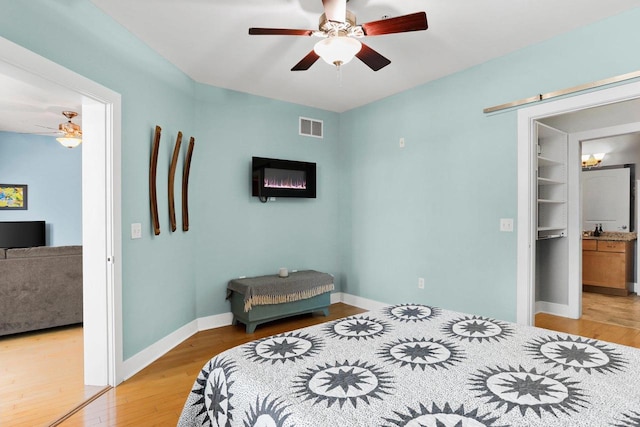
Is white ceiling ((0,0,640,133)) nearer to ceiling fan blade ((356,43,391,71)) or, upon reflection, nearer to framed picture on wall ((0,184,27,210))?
ceiling fan blade ((356,43,391,71))

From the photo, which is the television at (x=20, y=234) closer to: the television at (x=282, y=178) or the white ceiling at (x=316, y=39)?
the television at (x=282, y=178)

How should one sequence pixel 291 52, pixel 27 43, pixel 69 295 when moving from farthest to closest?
pixel 69 295, pixel 291 52, pixel 27 43

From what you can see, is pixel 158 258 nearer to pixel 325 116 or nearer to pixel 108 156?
pixel 108 156

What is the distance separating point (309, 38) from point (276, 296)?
2.39 meters

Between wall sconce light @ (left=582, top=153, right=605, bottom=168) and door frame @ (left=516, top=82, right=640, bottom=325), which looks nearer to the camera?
door frame @ (left=516, top=82, right=640, bottom=325)

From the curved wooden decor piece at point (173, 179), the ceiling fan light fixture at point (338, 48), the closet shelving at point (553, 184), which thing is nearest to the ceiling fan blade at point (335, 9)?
the ceiling fan light fixture at point (338, 48)

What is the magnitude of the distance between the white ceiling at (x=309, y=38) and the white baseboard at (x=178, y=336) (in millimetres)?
1910

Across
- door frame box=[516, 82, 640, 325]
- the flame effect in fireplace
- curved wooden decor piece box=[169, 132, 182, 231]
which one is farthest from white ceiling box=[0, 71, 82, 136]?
door frame box=[516, 82, 640, 325]

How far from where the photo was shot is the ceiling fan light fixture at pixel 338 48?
84.7 inches

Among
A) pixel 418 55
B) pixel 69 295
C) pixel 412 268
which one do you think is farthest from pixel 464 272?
pixel 69 295

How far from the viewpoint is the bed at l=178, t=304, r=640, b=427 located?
1.06 meters

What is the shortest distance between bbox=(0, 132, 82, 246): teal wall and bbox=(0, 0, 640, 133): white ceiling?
2.03 meters

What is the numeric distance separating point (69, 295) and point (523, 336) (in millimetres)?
4040

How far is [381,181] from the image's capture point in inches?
169
